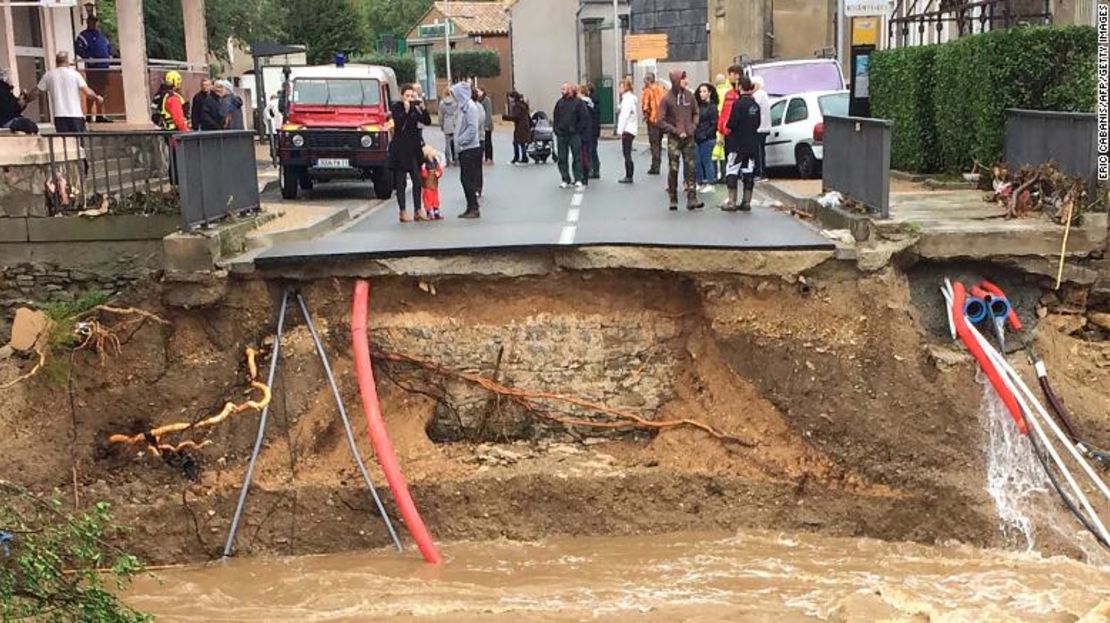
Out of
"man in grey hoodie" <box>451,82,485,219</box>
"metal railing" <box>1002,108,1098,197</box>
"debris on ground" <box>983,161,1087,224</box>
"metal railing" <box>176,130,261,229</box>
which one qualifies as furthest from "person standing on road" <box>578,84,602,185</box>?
"debris on ground" <box>983,161,1087,224</box>

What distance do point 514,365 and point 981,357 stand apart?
433 cm

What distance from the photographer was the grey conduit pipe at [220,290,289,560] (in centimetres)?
1130

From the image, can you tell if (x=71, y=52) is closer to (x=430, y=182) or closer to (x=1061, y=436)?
(x=430, y=182)

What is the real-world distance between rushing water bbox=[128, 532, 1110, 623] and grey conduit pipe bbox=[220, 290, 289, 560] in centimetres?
29

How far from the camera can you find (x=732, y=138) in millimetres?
15141

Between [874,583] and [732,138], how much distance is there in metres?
6.78

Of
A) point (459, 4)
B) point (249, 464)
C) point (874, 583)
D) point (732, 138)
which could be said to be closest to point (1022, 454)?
point (874, 583)

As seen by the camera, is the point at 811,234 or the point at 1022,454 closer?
the point at 1022,454

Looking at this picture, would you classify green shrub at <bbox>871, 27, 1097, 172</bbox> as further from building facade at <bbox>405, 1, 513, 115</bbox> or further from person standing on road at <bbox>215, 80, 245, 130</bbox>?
building facade at <bbox>405, 1, 513, 115</bbox>

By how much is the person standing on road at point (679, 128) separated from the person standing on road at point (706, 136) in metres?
2.11

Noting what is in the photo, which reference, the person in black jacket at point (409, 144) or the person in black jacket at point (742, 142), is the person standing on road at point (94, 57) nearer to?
the person in black jacket at point (409, 144)

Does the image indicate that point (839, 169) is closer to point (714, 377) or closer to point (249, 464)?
point (714, 377)

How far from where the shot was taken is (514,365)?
12117 mm

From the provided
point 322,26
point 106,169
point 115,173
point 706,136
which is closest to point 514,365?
point 106,169
